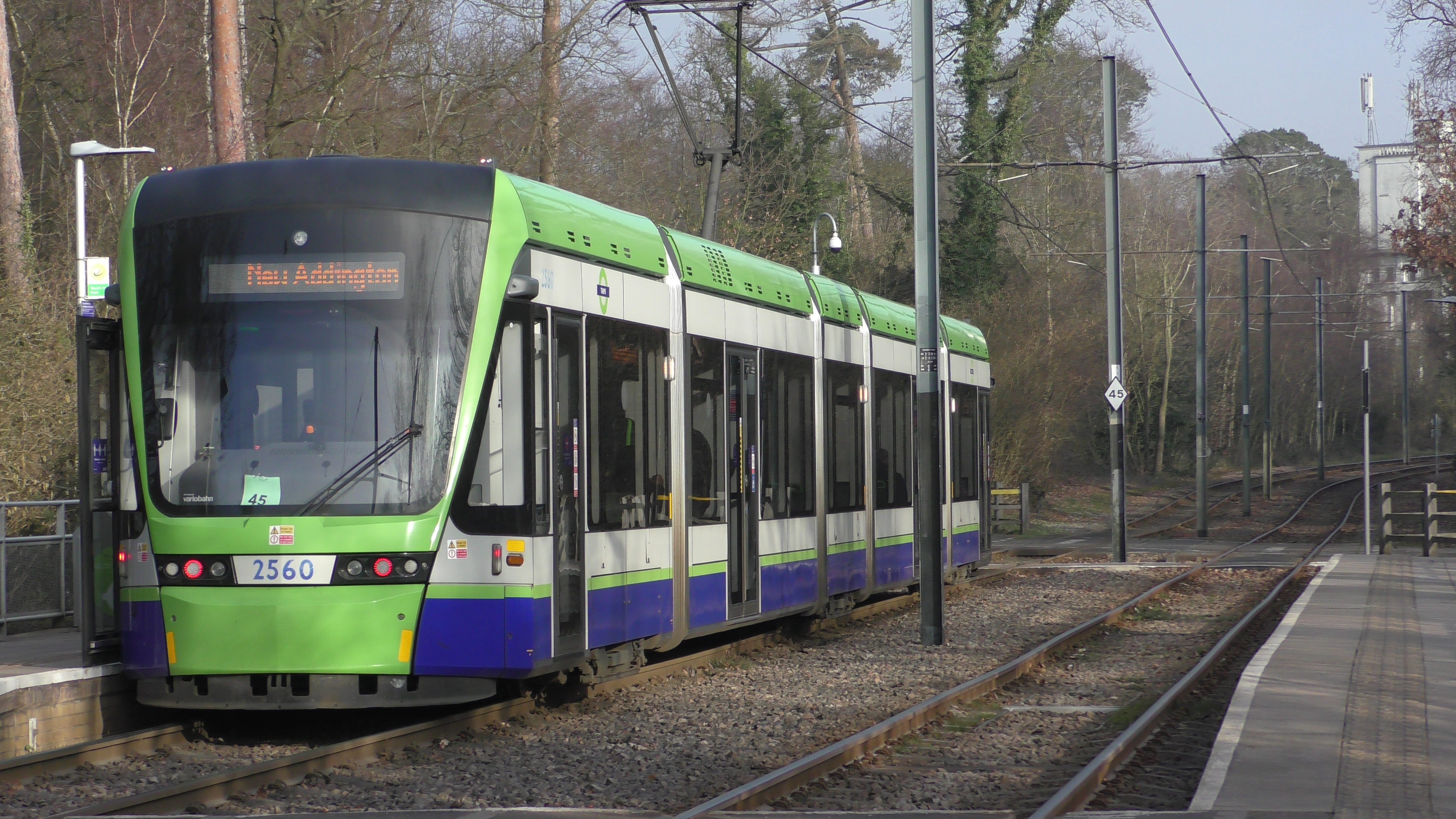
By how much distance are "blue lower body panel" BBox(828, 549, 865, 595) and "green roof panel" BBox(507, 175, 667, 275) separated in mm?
4481

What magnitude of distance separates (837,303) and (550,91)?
481 inches

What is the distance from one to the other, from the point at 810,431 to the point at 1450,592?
9.58 meters

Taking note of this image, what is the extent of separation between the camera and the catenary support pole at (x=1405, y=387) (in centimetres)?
6475

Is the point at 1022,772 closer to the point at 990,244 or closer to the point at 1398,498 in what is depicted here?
the point at 990,244

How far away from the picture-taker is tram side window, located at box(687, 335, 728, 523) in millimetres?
11430

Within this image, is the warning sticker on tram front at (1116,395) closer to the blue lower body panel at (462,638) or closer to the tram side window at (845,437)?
the tram side window at (845,437)

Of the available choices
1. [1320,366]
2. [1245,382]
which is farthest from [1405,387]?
[1245,382]

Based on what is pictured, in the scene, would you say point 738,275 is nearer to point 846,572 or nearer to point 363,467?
point 846,572

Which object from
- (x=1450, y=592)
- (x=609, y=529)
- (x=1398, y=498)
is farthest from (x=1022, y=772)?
(x=1398, y=498)

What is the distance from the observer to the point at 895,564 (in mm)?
16594

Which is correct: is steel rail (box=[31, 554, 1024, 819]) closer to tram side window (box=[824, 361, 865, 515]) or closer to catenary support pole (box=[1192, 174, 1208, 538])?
tram side window (box=[824, 361, 865, 515])

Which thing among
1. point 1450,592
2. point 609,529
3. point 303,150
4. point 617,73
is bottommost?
point 1450,592

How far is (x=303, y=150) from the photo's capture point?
23.4 meters

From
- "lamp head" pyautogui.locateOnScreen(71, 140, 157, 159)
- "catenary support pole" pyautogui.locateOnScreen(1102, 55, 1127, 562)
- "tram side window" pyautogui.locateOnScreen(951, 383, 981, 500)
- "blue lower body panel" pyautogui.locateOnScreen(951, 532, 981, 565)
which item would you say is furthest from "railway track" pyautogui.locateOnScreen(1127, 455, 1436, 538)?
"lamp head" pyautogui.locateOnScreen(71, 140, 157, 159)
